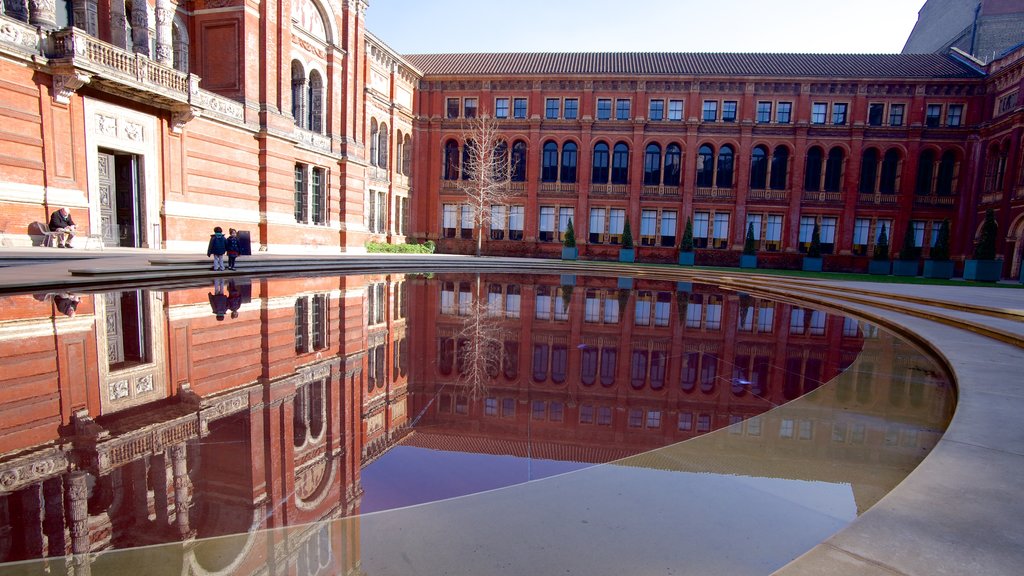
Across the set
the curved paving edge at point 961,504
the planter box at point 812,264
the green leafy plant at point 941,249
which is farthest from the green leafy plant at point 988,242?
the curved paving edge at point 961,504

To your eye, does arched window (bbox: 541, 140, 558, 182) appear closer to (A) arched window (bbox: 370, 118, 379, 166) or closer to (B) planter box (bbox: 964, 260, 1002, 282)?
(A) arched window (bbox: 370, 118, 379, 166)

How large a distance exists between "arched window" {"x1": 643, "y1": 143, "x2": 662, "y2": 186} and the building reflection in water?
2935cm

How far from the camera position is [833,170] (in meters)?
33.6

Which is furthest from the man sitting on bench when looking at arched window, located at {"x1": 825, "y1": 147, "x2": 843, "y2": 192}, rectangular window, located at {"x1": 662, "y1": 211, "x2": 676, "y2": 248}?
arched window, located at {"x1": 825, "y1": 147, "x2": 843, "y2": 192}

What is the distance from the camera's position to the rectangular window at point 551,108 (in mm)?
34906

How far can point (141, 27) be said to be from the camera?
16.7m

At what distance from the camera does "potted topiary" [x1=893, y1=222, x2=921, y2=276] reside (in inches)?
1132

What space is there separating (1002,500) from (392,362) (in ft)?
15.2

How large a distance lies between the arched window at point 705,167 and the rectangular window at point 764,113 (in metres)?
3.75

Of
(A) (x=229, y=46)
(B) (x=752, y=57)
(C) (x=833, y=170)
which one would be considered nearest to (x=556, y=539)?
(A) (x=229, y=46)

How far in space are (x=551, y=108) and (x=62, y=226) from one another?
29.0m

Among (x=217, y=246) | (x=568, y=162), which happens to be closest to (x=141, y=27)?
(x=217, y=246)

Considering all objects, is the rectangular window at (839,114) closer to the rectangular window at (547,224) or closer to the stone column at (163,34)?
the rectangular window at (547,224)

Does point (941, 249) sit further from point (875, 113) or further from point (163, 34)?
point (163, 34)
